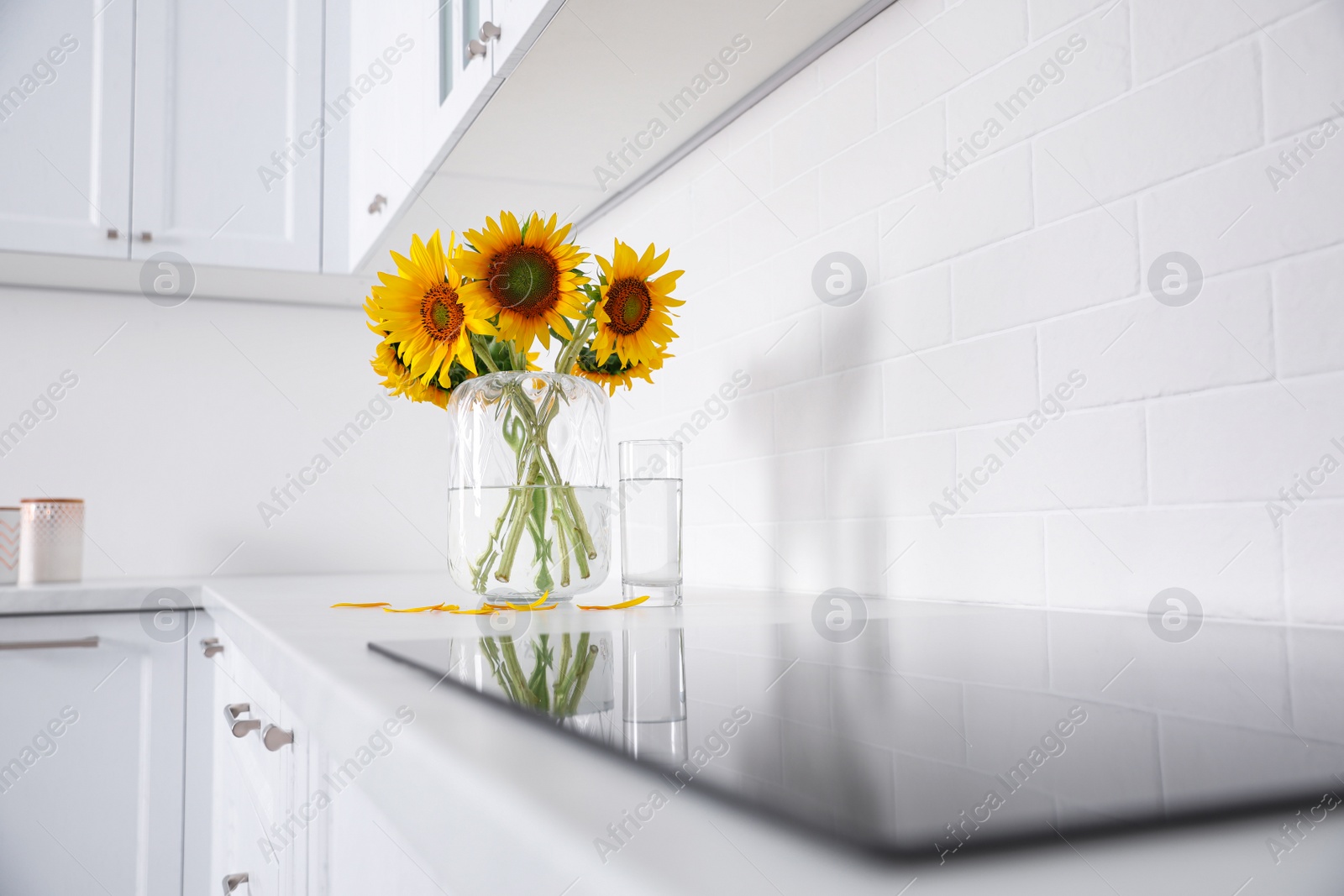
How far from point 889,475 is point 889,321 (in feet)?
0.55

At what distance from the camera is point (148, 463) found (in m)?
2.12

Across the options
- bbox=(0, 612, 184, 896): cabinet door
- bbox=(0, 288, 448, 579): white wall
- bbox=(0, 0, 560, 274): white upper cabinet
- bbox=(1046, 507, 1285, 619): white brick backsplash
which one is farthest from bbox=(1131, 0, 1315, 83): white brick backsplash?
bbox=(0, 288, 448, 579): white wall

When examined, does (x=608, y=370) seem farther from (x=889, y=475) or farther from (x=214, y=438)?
(x=214, y=438)

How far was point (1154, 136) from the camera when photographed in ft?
2.50

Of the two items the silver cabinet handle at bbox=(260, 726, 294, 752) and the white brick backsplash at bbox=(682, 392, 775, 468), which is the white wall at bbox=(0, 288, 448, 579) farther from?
the silver cabinet handle at bbox=(260, 726, 294, 752)

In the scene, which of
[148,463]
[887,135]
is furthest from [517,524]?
[148,463]

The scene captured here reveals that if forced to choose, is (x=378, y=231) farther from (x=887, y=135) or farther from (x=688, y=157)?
(x=887, y=135)

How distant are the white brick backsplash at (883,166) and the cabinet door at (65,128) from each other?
139cm

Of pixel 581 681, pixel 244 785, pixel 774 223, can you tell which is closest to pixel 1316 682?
pixel 581 681

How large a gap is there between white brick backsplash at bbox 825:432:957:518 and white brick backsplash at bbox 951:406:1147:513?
0.07 ft

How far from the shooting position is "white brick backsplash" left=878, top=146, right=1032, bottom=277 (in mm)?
892

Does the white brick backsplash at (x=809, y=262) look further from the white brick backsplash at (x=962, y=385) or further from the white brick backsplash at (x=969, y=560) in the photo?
the white brick backsplash at (x=969, y=560)

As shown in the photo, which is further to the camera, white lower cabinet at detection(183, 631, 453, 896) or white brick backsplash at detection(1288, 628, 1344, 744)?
white lower cabinet at detection(183, 631, 453, 896)

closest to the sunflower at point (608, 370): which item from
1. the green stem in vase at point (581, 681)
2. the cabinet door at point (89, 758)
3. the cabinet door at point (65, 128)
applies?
the green stem in vase at point (581, 681)
